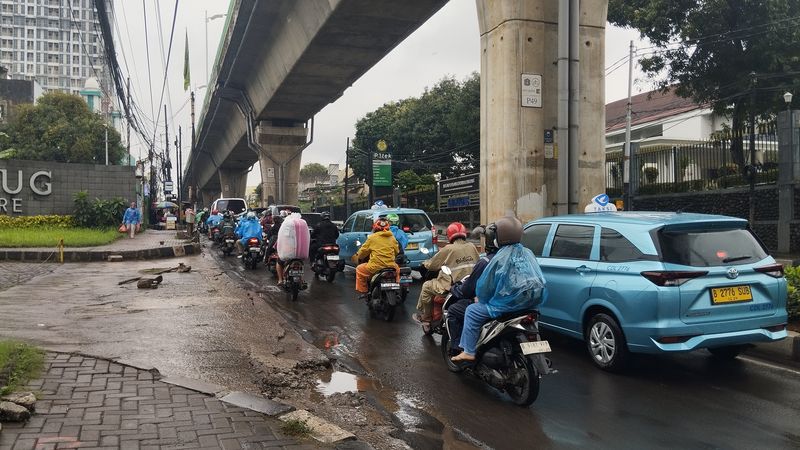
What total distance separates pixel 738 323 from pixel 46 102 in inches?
2381

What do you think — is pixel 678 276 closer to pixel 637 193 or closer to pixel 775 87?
pixel 637 193

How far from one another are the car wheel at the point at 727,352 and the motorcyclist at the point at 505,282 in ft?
8.96

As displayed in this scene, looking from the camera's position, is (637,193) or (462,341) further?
(637,193)

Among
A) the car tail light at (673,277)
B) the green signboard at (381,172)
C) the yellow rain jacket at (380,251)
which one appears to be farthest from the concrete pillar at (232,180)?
the car tail light at (673,277)

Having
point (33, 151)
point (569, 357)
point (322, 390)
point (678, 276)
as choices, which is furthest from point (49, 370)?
point (33, 151)

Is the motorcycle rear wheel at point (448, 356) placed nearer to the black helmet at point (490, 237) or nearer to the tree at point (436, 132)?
the black helmet at point (490, 237)

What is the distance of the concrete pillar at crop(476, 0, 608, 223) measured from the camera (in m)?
11.7

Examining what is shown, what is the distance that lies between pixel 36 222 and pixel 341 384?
2186 cm

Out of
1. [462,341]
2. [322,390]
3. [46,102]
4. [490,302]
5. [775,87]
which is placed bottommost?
[322,390]

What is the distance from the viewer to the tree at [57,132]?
51541mm

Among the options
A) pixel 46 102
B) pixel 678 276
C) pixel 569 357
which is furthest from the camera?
pixel 46 102

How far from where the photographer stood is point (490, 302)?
5.20 metres

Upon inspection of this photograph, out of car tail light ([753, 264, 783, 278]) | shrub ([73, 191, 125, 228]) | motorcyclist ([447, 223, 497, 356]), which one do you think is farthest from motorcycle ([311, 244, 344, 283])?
shrub ([73, 191, 125, 228])

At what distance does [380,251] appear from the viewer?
8.93 meters
